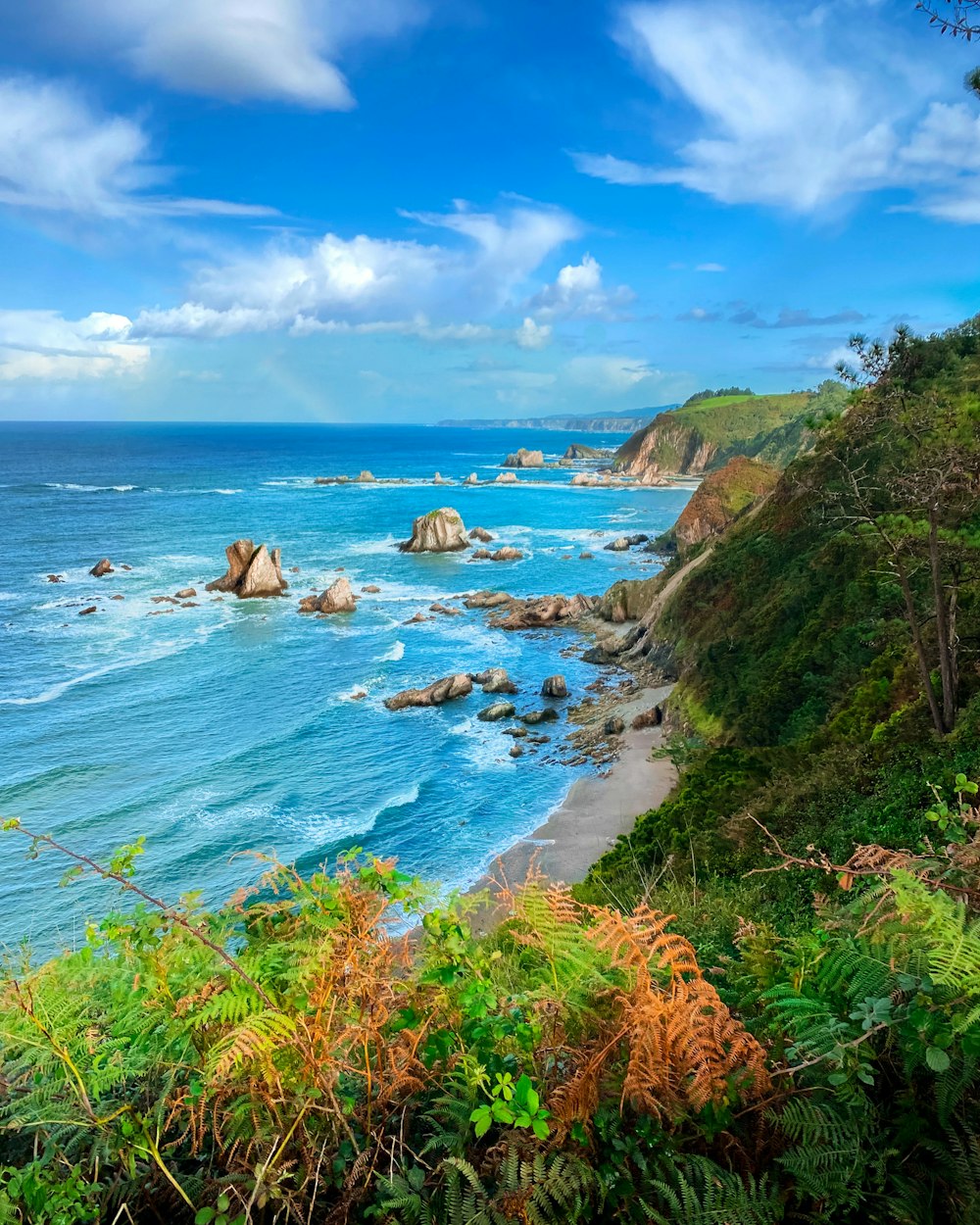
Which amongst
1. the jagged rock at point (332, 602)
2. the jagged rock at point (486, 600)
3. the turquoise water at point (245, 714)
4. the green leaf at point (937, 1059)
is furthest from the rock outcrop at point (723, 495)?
the green leaf at point (937, 1059)

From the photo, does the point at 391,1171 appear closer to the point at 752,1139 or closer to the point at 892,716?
the point at 752,1139

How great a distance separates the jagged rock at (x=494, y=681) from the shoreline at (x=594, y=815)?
8498mm

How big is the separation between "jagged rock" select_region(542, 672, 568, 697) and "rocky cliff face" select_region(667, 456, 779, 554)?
88.5 ft

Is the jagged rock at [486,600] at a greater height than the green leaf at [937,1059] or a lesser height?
lesser

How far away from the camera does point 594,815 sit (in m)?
26.1

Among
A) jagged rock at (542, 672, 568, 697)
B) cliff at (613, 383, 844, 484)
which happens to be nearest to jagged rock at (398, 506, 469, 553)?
jagged rock at (542, 672, 568, 697)

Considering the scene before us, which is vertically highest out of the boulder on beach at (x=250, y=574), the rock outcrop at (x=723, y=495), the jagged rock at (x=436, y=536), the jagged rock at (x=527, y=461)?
the jagged rock at (x=527, y=461)

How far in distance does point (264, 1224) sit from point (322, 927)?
3.65ft

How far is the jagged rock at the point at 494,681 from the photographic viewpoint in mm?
39156

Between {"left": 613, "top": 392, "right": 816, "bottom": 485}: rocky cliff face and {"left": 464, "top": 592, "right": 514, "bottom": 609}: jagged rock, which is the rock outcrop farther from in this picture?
{"left": 613, "top": 392, "right": 816, "bottom": 485}: rocky cliff face

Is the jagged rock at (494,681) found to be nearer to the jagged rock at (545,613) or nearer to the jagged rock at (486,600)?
the jagged rock at (545,613)

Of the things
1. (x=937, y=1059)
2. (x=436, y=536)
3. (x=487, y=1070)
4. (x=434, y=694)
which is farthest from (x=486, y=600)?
(x=937, y=1059)

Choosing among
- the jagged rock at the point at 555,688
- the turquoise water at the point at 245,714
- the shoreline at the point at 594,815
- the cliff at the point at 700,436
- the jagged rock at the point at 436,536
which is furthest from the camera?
the cliff at the point at 700,436

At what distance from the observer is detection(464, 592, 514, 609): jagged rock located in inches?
2281
